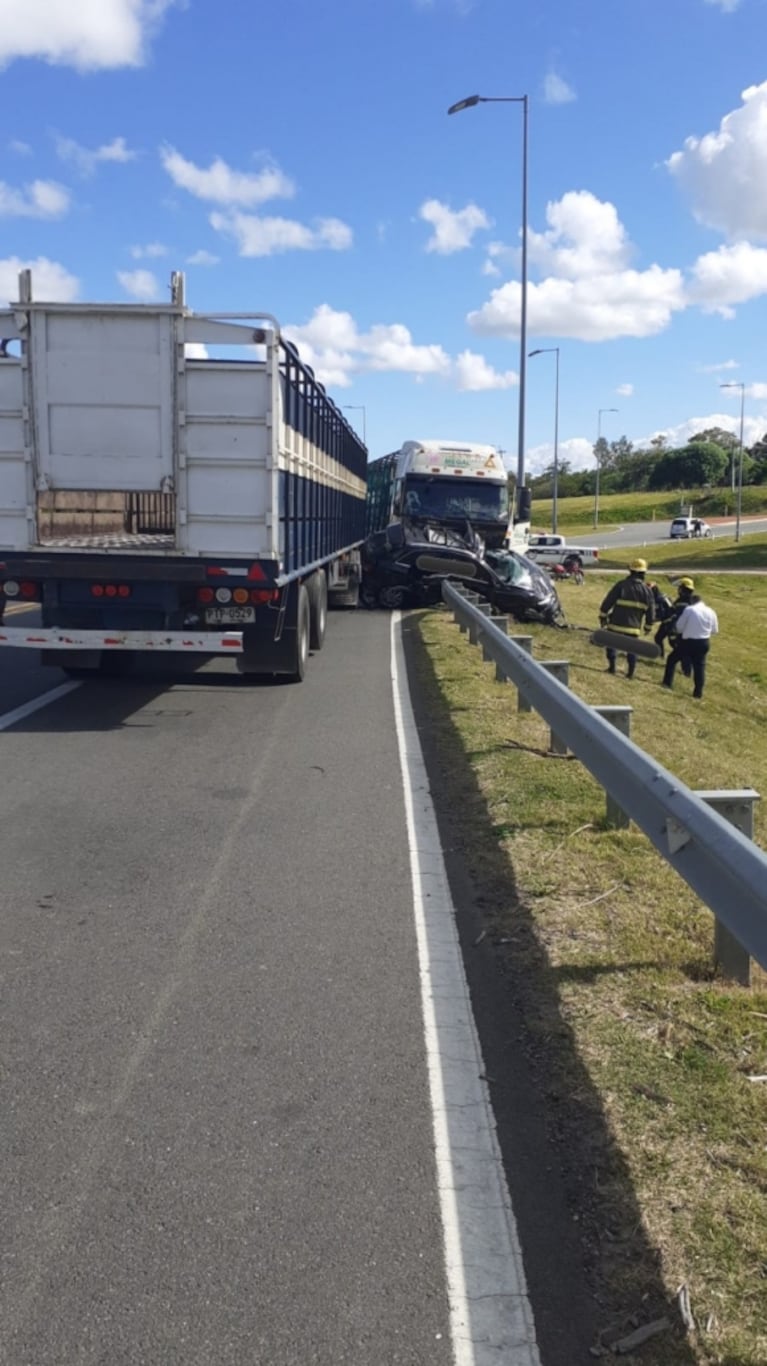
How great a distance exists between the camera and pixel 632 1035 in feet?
13.9

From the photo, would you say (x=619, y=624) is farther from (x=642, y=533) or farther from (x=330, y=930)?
(x=642, y=533)

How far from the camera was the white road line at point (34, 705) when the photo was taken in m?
9.89

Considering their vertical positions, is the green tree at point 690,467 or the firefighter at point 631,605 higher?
the green tree at point 690,467

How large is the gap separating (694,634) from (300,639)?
21.0 feet

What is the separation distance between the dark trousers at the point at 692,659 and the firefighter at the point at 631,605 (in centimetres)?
60

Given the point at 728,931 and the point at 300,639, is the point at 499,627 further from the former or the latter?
the point at 728,931

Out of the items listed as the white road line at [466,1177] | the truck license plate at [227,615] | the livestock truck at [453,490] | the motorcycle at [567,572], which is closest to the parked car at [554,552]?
the motorcycle at [567,572]

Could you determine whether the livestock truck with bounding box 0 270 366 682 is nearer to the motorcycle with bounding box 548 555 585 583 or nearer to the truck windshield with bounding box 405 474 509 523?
the truck windshield with bounding box 405 474 509 523

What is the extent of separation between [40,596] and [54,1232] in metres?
7.73

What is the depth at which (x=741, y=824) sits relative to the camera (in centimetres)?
488

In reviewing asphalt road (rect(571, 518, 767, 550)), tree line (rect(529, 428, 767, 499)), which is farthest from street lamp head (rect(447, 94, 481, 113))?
tree line (rect(529, 428, 767, 499))

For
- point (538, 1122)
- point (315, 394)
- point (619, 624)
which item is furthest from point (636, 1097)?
point (619, 624)

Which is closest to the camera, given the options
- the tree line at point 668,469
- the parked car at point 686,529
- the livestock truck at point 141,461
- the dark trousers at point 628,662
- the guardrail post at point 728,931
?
the guardrail post at point 728,931

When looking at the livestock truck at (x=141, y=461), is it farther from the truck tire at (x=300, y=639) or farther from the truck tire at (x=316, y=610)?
the truck tire at (x=316, y=610)
